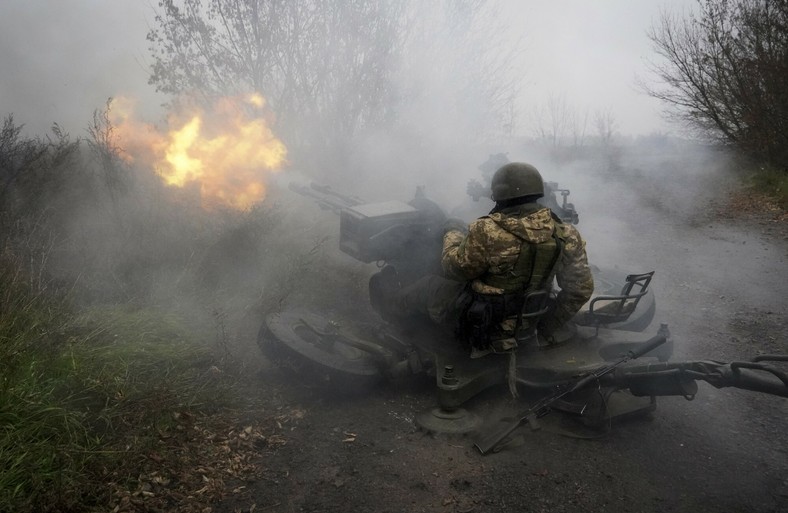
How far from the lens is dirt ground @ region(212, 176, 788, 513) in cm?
339

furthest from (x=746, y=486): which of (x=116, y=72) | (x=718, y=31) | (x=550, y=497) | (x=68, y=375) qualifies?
(x=116, y=72)

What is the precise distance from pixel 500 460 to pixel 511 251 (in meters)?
1.44

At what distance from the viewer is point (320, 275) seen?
24.5ft

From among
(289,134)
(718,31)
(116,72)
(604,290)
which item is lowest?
(604,290)

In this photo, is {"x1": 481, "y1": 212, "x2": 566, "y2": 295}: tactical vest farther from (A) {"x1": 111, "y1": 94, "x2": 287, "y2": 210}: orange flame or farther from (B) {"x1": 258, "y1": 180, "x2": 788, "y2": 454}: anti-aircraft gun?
(A) {"x1": 111, "y1": 94, "x2": 287, "y2": 210}: orange flame

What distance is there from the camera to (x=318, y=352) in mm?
4691

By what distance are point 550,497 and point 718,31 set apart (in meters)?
14.8

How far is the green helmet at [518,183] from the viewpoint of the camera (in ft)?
13.2

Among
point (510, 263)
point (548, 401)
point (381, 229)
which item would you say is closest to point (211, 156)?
point (381, 229)

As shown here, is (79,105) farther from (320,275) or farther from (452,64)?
(320,275)

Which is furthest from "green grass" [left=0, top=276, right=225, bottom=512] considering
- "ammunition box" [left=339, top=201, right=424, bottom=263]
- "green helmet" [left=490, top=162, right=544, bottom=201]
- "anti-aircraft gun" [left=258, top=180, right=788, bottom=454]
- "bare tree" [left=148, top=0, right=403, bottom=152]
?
"bare tree" [left=148, top=0, right=403, bottom=152]

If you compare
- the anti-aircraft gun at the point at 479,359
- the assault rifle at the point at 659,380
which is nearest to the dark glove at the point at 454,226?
the anti-aircraft gun at the point at 479,359

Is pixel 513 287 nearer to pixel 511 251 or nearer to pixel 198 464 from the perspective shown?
pixel 511 251

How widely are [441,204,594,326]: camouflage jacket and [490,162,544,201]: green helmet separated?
10 cm
